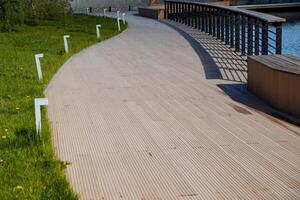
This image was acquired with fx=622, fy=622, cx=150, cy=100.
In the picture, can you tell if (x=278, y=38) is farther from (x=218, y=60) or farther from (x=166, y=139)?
(x=166, y=139)

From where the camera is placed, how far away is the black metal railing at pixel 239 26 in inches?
531

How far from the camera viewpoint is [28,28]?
95.5 ft

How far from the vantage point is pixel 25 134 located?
24.9 ft

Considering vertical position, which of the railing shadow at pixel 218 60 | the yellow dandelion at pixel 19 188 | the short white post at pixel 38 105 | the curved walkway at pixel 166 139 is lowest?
the railing shadow at pixel 218 60

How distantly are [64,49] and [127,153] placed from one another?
12792mm

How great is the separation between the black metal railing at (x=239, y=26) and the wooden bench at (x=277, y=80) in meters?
1.52

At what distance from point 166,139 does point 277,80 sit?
3039mm

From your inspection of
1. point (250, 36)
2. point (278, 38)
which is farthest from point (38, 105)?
point (250, 36)

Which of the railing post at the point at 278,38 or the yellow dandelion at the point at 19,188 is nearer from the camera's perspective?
the yellow dandelion at the point at 19,188

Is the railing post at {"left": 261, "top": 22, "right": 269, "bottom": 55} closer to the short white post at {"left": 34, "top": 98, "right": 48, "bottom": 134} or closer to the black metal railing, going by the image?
the black metal railing

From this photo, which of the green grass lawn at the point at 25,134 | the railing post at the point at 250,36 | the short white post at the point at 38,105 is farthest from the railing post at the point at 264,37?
the short white post at the point at 38,105

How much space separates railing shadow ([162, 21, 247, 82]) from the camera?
44.8 feet

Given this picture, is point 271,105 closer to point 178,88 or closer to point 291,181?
point 178,88

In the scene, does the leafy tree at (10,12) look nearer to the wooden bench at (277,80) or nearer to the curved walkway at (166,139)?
the curved walkway at (166,139)
